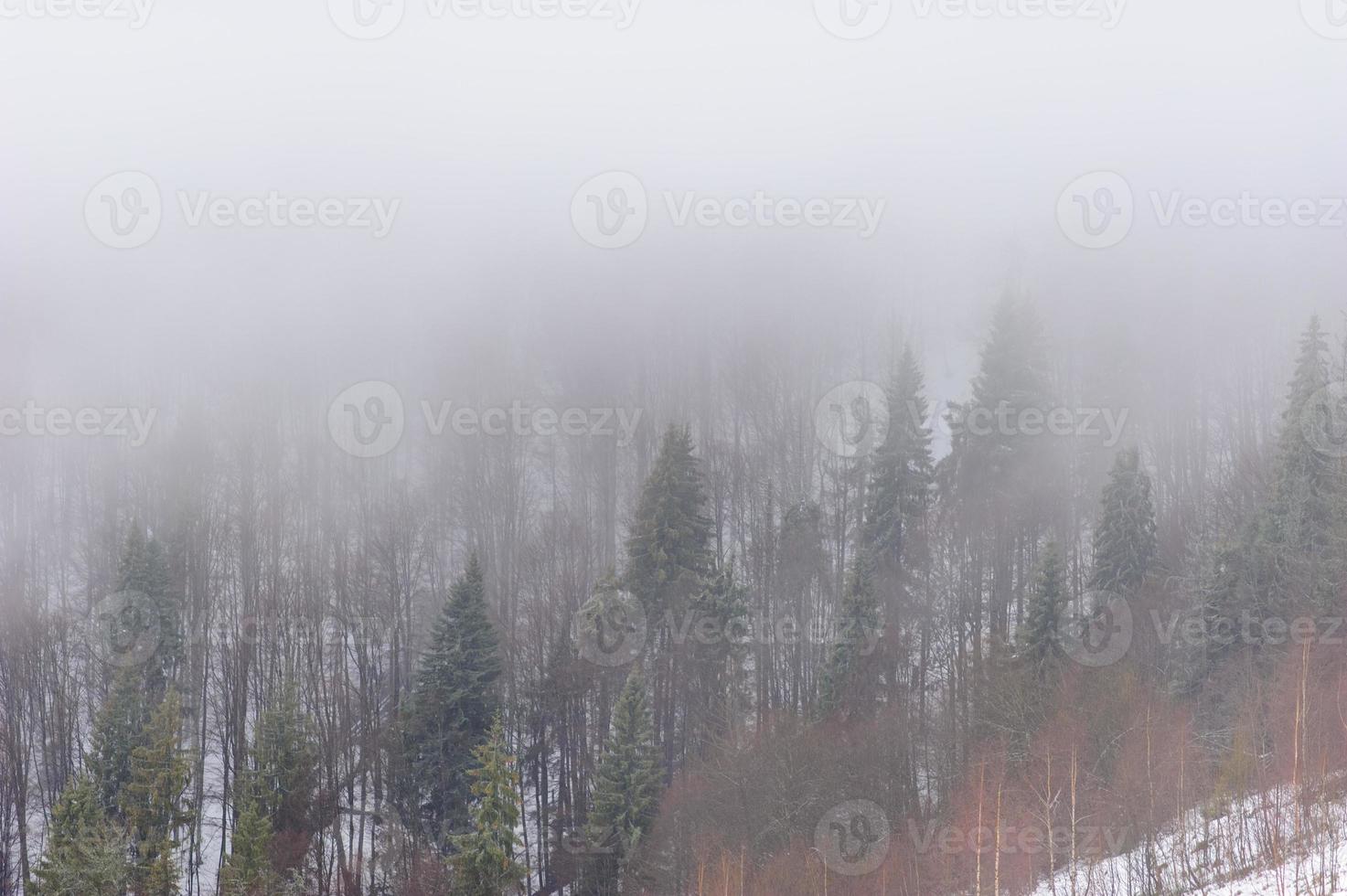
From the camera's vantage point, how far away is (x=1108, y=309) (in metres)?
57.5

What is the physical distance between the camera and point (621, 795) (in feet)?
95.8

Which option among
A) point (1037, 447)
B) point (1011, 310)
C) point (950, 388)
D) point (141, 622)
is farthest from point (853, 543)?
point (141, 622)

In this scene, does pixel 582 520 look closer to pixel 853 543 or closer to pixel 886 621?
pixel 853 543

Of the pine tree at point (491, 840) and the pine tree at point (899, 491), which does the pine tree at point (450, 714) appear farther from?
the pine tree at point (899, 491)

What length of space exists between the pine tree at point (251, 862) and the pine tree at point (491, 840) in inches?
237

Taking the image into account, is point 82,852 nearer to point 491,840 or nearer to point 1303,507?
point 491,840

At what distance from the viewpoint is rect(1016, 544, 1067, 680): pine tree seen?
2945 cm

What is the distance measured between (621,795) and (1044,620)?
15.1 meters

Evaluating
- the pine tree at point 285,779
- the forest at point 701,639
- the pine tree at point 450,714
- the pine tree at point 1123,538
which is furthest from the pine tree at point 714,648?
the pine tree at point 285,779

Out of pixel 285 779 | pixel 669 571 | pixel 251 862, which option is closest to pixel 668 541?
pixel 669 571

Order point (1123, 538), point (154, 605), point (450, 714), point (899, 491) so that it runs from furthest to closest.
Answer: point (154, 605) < point (899, 491) < point (1123, 538) < point (450, 714)

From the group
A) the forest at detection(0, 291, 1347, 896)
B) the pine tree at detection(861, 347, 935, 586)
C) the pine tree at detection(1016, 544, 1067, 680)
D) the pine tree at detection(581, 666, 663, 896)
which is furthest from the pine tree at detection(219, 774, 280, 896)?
the pine tree at detection(1016, 544, 1067, 680)

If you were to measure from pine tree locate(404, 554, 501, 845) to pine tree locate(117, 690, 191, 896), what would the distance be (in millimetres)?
7726

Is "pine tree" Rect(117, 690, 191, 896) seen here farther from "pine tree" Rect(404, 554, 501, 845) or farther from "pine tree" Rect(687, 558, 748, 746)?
"pine tree" Rect(687, 558, 748, 746)
